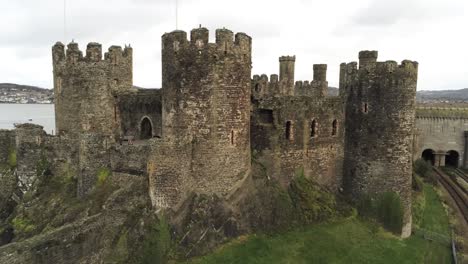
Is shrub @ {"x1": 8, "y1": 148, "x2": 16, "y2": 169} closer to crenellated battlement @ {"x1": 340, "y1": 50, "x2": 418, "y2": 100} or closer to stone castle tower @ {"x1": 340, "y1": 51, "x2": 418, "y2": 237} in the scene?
stone castle tower @ {"x1": 340, "y1": 51, "x2": 418, "y2": 237}

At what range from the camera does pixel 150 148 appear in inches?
741

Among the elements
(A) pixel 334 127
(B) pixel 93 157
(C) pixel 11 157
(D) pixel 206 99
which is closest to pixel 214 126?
(D) pixel 206 99

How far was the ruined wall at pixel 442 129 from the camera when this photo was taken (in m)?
50.2

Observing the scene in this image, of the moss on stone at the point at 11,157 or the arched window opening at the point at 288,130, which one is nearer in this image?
the arched window opening at the point at 288,130

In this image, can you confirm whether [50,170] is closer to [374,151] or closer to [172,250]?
[172,250]

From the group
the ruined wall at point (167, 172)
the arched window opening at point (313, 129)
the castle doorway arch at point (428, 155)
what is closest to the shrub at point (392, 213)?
the arched window opening at point (313, 129)

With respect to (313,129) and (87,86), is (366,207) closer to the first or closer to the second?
(313,129)

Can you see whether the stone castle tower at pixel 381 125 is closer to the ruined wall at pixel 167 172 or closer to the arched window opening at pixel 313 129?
the arched window opening at pixel 313 129

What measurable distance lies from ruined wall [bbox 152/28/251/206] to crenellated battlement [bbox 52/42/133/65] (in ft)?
20.3

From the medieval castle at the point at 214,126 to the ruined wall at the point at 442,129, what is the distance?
28.6 meters

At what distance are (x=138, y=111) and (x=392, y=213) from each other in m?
15.2

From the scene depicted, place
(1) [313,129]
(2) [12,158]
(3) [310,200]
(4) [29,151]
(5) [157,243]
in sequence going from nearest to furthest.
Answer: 1. (5) [157,243]
2. (3) [310,200]
3. (1) [313,129]
4. (4) [29,151]
5. (2) [12,158]

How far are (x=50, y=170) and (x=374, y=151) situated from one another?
18220 millimetres

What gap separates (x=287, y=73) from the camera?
1246 inches
